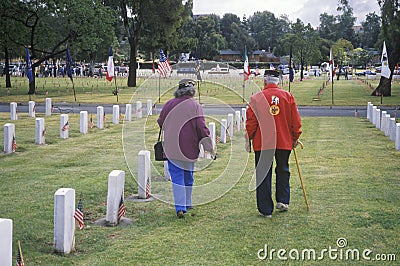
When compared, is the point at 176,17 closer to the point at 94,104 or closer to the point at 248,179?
the point at 94,104

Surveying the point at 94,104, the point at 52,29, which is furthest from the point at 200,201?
the point at 52,29

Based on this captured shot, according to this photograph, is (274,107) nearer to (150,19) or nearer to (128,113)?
(128,113)

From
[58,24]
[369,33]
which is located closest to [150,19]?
[58,24]

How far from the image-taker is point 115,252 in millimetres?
7012

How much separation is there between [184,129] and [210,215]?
141 cm

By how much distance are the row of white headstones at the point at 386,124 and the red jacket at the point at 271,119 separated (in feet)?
26.3

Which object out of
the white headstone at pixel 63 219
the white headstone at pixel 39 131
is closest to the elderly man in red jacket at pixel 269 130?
the white headstone at pixel 63 219

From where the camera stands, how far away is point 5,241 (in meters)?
5.52

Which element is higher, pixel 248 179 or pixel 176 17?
pixel 176 17

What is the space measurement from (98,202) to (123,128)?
1171cm

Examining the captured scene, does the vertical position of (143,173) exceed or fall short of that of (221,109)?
it exceeds it

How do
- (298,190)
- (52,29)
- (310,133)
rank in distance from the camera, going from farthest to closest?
(52,29)
(310,133)
(298,190)

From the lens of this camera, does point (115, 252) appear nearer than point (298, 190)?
Yes

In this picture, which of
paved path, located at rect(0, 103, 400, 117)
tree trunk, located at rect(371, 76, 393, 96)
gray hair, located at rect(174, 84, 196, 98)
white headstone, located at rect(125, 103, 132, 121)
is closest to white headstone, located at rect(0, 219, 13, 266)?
gray hair, located at rect(174, 84, 196, 98)
